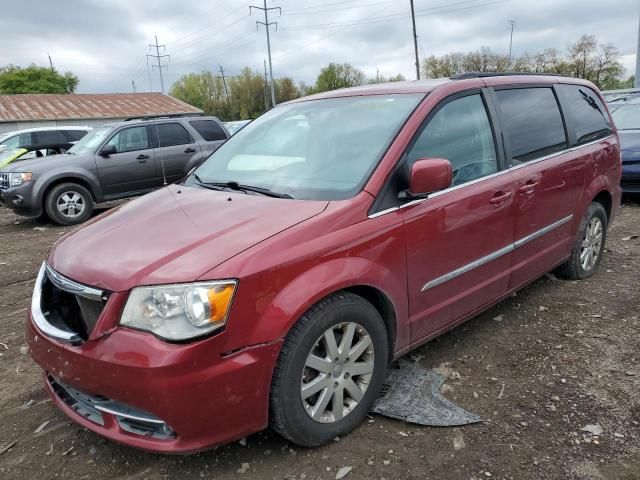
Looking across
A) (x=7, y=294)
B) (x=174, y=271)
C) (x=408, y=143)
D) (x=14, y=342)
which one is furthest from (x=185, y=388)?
(x=7, y=294)

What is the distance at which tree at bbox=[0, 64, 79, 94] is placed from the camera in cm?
6319

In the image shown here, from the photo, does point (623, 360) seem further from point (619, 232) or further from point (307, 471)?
point (619, 232)

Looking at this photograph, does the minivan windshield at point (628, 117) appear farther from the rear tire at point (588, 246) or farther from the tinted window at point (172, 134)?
the tinted window at point (172, 134)

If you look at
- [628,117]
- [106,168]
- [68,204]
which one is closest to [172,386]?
[68,204]

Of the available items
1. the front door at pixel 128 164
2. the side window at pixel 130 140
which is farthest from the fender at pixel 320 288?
the side window at pixel 130 140

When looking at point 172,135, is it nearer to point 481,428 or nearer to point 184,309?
point 184,309

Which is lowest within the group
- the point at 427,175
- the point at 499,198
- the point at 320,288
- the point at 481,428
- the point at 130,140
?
the point at 481,428

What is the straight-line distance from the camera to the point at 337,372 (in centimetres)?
253

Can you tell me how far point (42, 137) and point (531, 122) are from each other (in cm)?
1263

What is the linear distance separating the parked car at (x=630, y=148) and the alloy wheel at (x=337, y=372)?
7034 mm

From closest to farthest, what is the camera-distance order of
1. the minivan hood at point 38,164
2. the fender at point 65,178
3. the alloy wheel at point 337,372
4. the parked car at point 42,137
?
the alloy wheel at point 337,372 < the fender at point 65,178 < the minivan hood at point 38,164 < the parked car at point 42,137

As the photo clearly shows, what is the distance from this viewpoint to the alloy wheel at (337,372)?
7.97 feet

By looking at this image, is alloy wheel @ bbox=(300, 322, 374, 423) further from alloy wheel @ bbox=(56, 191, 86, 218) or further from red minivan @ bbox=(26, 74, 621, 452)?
alloy wheel @ bbox=(56, 191, 86, 218)

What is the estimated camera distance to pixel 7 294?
5.18 metres
